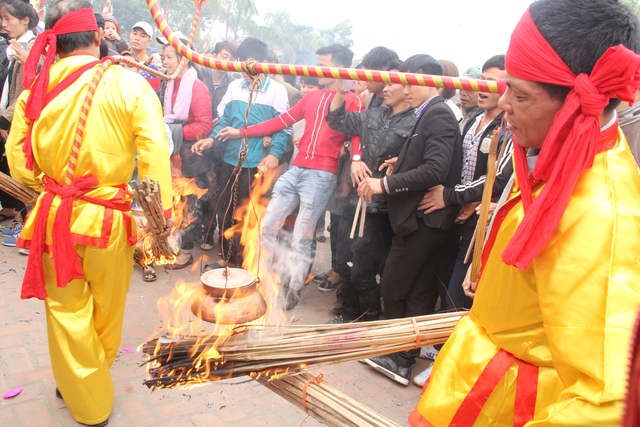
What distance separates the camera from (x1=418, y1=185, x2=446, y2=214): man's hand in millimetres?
3619

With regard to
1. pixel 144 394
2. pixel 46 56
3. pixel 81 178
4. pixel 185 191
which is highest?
pixel 46 56

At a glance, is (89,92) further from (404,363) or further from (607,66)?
(404,363)

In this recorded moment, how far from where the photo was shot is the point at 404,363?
12.2 ft

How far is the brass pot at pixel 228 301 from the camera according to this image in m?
2.14

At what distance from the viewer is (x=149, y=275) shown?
5223 millimetres

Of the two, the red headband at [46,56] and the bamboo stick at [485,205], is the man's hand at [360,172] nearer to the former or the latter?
the bamboo stick at [485,205]

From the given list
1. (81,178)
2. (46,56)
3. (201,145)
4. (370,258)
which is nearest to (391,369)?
(370,258)

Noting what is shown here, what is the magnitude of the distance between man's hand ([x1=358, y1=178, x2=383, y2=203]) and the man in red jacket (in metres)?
1.08

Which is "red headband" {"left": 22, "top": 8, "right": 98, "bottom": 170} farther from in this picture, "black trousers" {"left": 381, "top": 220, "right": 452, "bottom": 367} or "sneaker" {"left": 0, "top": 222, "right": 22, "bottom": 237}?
"sneaker" {"left": 0, "top": 222, "right": 22, "bottom": 237}

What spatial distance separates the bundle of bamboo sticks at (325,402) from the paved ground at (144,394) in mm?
1079

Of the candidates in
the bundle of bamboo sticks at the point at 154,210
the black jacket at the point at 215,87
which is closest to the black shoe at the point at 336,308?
the bundle of bamboo sticks at the point at 154,210

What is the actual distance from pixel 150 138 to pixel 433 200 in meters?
2.02

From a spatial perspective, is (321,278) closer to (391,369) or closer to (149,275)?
(149,275)

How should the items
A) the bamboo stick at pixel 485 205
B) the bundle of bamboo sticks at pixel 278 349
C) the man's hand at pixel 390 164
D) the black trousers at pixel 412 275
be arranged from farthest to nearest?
the man's hand at pixel 390 164 < the black trousers at pixel 412 275 < the bamboo stick at pixel 485 205 < the bundle of bamboo sticks at pixel 278 349
